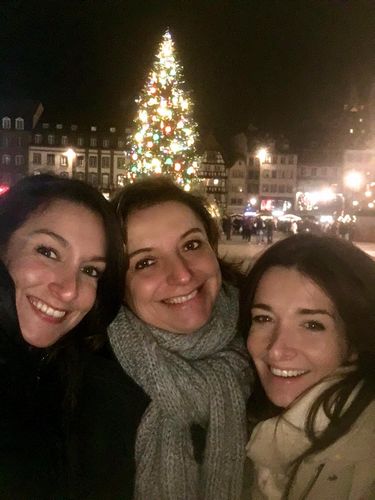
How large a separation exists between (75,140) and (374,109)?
37743 millimetres

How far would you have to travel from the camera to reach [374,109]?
183 feet

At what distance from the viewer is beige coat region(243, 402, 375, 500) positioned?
7.97 ft

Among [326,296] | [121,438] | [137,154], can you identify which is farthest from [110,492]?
[137,154]

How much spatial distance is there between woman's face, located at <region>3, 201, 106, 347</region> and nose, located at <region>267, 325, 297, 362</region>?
1.03 meters

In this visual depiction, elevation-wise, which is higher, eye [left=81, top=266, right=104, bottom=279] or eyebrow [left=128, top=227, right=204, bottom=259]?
eyebrow [left=128, top=227, right=204, bottom=259]

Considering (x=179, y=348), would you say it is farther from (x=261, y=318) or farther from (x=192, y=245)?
(x=192, y=245)

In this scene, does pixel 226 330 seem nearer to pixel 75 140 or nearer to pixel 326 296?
pixel 326 296

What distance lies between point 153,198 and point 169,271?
53 centimetres

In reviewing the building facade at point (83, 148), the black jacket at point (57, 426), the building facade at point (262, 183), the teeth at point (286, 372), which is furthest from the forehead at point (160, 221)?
the building facade at point (262, 183)

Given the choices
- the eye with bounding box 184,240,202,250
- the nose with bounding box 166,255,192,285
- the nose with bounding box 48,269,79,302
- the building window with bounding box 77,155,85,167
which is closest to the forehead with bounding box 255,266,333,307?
the nose with bounding box 166,255,192,285

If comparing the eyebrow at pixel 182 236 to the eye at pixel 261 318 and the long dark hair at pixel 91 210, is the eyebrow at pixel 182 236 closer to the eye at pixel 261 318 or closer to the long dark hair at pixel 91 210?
the long dark hair at pixel 91 210

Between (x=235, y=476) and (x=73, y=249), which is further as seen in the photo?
(x=235, y=476)

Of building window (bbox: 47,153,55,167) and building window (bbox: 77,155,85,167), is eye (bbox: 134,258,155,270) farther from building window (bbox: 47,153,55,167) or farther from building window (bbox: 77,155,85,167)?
building window (bbox: 47,153,55,167)

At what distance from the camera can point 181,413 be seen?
3162 millimetres
